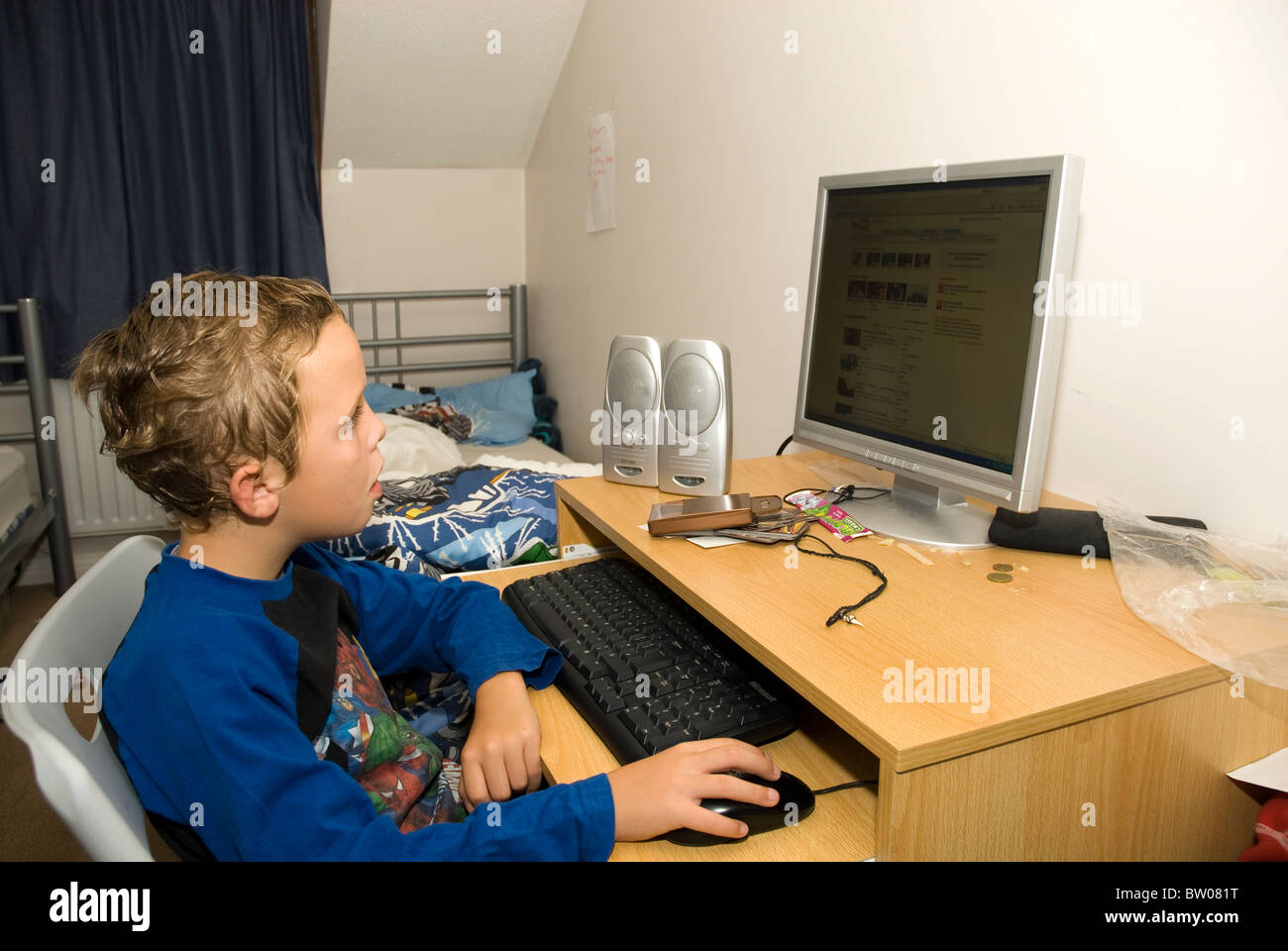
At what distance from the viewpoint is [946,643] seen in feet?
2.69

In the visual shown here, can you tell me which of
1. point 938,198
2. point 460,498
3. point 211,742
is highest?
point 938,198

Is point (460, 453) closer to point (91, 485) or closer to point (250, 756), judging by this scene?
point (91, 485)

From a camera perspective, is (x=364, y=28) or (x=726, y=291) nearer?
(x=726, y=291)

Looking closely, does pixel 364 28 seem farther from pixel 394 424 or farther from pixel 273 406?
pixel 273 406

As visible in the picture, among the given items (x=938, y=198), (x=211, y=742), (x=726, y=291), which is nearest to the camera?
(x=211, y=742)

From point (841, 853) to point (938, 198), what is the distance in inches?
28.5

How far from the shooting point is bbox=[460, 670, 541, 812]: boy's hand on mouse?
840 mm

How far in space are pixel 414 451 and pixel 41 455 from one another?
1.23 metres

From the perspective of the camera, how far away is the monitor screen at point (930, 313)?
0.97 meters

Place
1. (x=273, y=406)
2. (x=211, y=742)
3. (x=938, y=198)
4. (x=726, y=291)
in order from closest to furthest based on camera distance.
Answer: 1. (x=211, y=742)
2. (x=273, y=406)
3. (x=938, y=198)
4. (x=726, y=291)

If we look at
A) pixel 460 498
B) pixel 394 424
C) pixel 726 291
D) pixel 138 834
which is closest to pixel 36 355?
pixel 394 424

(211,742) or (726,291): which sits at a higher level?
(726,291)

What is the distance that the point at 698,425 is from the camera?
1322 millimetres

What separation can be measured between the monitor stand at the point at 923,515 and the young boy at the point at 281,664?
1.40 feet
